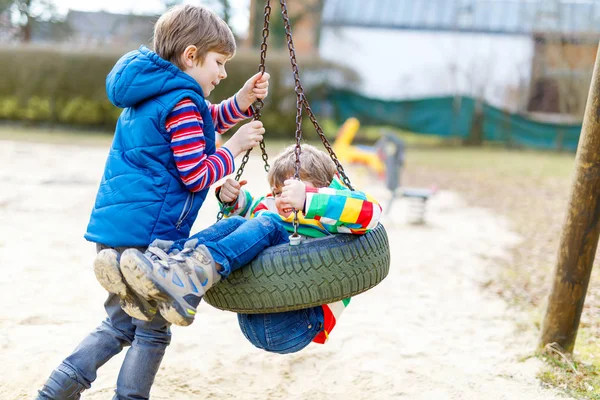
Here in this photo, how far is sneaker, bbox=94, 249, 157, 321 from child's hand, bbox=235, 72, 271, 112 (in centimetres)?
95

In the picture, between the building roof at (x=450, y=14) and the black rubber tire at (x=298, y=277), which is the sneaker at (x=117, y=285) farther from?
the building roof at (x=450, y=14)

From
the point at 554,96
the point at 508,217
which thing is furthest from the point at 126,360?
the point at 554,96

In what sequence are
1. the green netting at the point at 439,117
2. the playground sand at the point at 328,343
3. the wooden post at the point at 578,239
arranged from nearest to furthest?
the playground sand at the point at 328,343 → the wooden post at the point at 578,239 → the green netting at the point at 439,117

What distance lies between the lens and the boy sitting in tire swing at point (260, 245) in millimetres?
2283

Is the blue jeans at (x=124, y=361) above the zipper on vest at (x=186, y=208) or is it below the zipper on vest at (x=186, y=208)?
below

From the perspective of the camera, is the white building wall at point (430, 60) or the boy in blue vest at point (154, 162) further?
the white building wall at point (430, 60)

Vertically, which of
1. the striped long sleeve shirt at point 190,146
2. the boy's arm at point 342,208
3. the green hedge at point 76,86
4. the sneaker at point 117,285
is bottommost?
the green hedge at point 76,86

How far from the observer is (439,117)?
70.2ft

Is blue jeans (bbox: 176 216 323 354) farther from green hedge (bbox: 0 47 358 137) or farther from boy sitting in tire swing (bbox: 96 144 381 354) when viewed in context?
green hedge (bbox: 0 47 358 137)

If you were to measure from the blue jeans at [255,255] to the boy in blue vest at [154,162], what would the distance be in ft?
0.50

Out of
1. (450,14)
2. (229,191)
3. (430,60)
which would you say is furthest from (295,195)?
(450,14)

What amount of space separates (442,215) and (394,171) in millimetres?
1095

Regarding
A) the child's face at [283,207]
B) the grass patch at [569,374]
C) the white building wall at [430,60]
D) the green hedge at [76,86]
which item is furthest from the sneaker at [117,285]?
the white building wall at [430,60]

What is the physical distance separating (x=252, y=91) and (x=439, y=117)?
19.2 m
